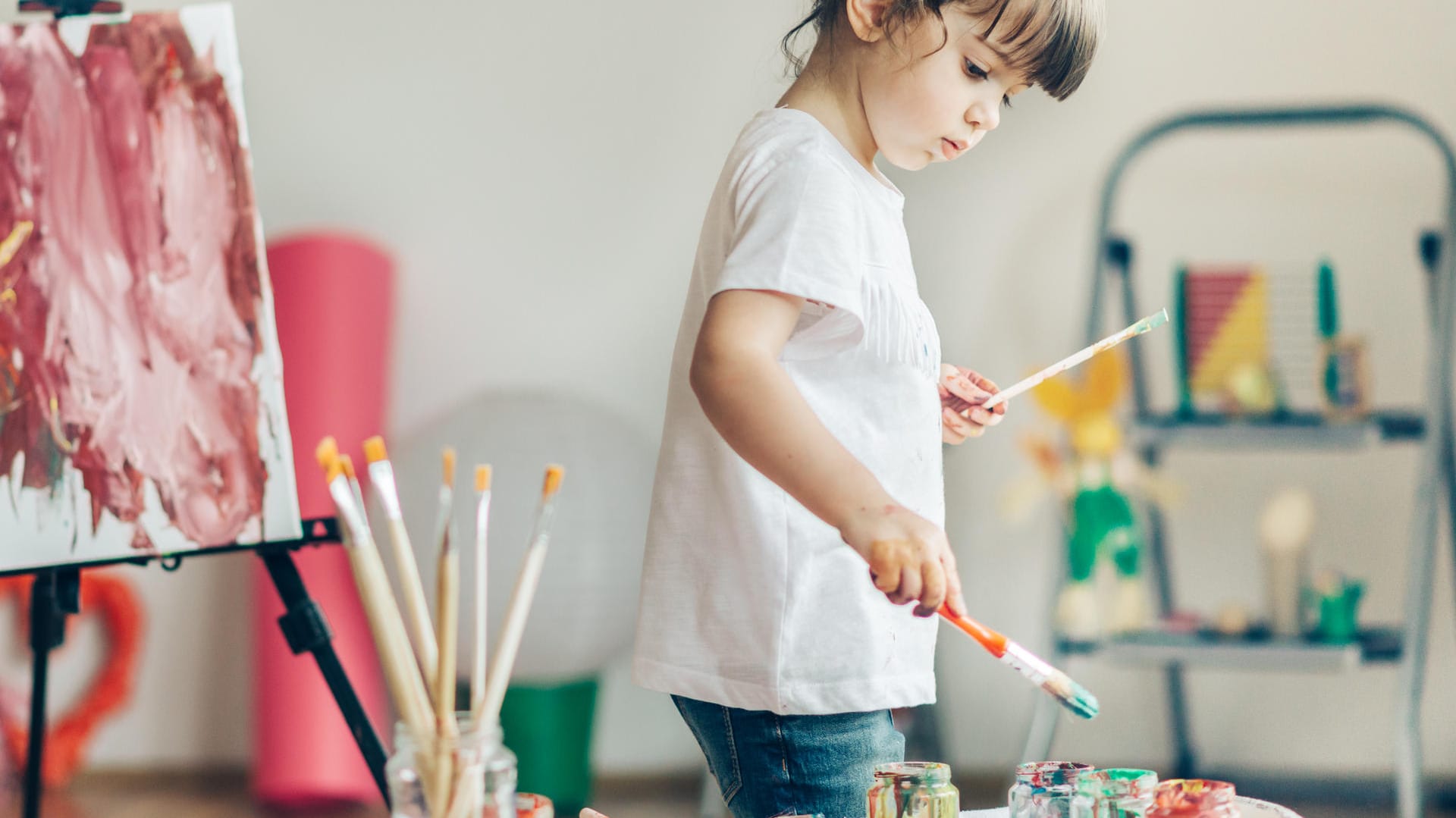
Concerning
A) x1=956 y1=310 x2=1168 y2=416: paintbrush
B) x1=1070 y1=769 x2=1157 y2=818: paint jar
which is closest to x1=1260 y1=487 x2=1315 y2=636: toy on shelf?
x1=956 y1=310 x2=1168 y2=416: paintbrush

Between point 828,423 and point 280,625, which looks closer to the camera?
point 828,423

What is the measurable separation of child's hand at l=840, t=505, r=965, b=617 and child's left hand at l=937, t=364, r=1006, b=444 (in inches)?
10.5

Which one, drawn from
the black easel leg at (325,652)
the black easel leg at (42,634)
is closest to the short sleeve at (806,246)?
the black easel leg at (325,652)

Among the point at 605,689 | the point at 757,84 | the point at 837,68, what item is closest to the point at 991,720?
the point at 605,689

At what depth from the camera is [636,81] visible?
218 centimetres

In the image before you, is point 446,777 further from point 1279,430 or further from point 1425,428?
point 1425,428

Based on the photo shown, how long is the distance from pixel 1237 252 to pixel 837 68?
1.48m

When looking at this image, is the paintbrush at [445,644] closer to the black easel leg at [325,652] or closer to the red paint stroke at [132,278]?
the black easel leg at [325,652]

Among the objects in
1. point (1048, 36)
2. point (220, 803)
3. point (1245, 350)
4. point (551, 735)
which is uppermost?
point (1048, 36)

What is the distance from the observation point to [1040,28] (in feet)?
2.49

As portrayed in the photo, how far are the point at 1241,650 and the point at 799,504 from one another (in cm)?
122

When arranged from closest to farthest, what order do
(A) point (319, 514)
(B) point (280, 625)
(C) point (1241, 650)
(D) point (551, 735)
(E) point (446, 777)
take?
(E) point (446, 777)
(B) point (280, 625)
(C) point (1241, 650)
(D) point (551, 735)
(A) point (319, 514)

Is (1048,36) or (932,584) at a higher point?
(1048,36)

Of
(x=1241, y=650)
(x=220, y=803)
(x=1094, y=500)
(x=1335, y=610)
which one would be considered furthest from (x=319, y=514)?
(x=1335, y=610)
